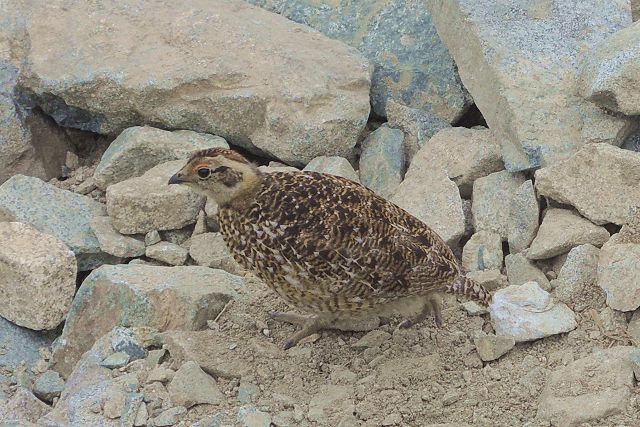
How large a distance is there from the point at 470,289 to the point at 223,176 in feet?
4.73

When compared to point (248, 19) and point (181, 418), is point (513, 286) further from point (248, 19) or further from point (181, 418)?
point (248, 19)

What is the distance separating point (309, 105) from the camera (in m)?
7.14

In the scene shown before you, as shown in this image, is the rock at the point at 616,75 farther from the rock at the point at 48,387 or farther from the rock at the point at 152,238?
the rock at the point at 48,387

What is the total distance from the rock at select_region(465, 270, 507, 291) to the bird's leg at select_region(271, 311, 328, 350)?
932mm

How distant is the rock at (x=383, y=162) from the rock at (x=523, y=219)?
0.88 metres

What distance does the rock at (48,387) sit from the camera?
594 cm

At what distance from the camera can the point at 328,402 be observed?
5379 millimetres

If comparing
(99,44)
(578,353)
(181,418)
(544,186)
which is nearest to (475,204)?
(544,186)

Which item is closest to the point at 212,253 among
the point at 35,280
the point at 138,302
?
the point at 138,302

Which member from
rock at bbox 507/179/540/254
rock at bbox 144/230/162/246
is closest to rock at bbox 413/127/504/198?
rock at bbox 507/179/540/254

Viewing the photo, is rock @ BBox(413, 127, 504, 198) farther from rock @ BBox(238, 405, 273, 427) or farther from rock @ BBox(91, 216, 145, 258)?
rock @ BBox(238, 405, 273, 427)

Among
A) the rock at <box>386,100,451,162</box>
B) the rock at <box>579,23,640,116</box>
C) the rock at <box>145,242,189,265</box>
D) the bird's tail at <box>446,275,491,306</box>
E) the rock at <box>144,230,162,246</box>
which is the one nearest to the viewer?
the bird's tail at <box>446,275,491,306</box>

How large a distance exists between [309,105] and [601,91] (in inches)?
74.9

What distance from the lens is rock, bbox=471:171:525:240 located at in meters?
6.52
